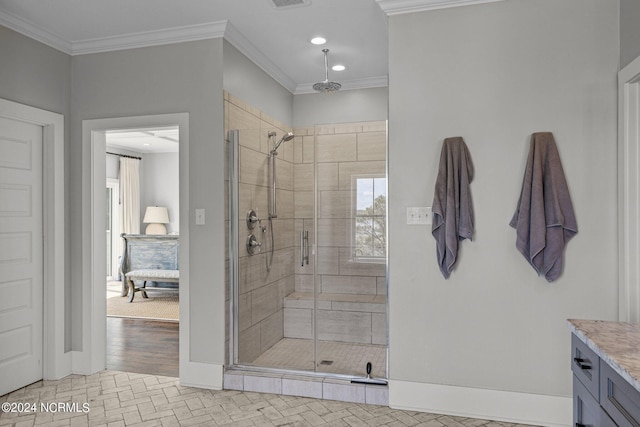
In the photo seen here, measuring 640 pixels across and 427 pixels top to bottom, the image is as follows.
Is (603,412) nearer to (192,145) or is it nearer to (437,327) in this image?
(437,327)

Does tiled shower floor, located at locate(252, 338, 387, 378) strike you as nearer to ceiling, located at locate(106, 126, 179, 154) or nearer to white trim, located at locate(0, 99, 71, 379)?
white trim, located at locate(0, 99, 71, 379)

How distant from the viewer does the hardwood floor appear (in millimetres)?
3727

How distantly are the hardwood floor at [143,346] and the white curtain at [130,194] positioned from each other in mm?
3339

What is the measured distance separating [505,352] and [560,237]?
770 millimetres

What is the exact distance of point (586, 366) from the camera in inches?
66.2

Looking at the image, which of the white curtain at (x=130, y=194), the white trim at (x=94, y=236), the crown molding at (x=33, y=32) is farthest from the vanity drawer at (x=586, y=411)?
the white curtain at (x=130, y=194)

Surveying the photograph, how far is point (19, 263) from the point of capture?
324cm

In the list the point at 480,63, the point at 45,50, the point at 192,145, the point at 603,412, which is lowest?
the point at 603,412

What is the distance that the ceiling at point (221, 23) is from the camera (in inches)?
115

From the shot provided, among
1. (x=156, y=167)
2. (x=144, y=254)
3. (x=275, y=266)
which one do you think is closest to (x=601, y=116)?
(x=275, y=266)

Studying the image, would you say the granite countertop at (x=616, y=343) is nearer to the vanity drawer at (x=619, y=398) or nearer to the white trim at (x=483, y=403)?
the vanity drawer at (x=619, y=398)

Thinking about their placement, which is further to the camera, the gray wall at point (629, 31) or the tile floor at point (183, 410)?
the tile floor at point (183, 410)

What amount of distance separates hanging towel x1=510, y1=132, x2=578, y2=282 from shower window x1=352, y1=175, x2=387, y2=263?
0.86 meters

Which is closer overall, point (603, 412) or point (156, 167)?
point (603, 412)
